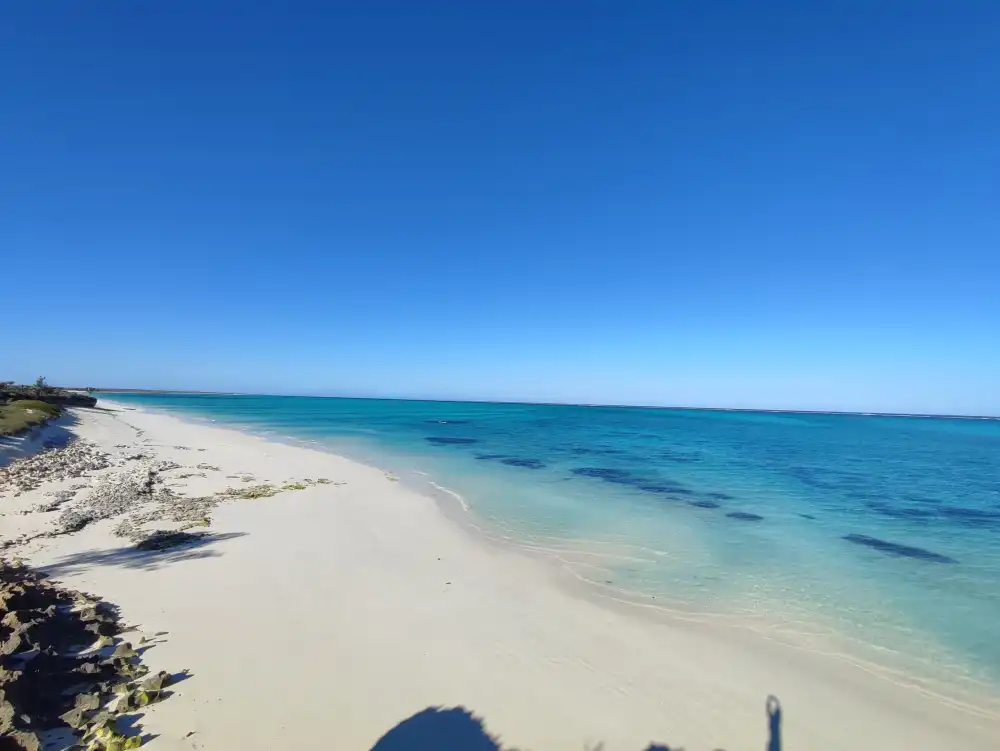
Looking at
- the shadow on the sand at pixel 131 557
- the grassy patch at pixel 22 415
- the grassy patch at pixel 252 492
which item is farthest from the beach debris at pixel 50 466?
the shadow on the sand at pixel 131 557

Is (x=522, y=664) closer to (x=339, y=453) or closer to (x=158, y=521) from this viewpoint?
(x=158, y=521)

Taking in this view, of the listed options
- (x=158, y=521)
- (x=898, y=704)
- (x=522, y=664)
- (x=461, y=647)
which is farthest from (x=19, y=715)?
(x=898, y=704)

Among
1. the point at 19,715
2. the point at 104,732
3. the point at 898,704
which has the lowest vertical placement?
the point at 898,704

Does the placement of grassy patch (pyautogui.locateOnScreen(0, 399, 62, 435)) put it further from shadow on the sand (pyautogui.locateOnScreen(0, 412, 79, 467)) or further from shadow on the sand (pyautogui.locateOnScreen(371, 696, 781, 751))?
shadow on the sand (pyautogui.locateOnScreen(371, 696, 781, 751))

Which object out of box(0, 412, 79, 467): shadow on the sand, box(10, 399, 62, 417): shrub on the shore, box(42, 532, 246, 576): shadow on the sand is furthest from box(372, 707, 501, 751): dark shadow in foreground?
box(10, 399, 62, 417): shrub on the shore

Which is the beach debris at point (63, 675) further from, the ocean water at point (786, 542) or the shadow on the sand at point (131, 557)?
the ocean water at point (786, 542)
